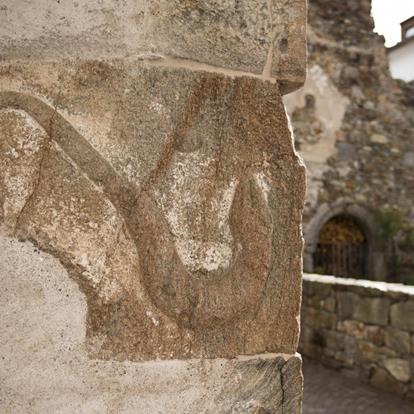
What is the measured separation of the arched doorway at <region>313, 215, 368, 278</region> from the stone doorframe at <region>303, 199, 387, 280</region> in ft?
0.36

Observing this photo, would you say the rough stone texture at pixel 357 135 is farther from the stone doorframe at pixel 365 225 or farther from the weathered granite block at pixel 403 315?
the weathered granite block at pixel 403 315

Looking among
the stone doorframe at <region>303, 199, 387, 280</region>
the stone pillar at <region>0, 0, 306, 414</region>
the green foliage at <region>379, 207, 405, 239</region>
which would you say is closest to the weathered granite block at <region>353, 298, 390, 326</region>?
the stone pillar at <region>0, 0, 306, 414</region>

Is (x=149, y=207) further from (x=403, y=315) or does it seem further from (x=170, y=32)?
(x=403, y=315)

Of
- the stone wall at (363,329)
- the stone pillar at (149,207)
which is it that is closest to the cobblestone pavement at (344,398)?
the stone wall at (363,329)

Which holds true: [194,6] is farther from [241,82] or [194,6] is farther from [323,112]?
[323,112]

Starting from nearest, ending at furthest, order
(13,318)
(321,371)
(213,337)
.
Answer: (13,318) → (213,337) → (321,371)

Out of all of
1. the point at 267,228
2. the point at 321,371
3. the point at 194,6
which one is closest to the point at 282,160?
the point at 267,228

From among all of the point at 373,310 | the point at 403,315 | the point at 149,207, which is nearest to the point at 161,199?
the point at 149,207

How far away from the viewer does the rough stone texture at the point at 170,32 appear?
0.86 meters

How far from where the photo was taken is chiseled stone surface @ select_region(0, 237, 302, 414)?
2.66ft

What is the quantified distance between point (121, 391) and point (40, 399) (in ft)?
0.44

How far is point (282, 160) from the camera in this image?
3.18ft

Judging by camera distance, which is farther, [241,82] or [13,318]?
[241,82]

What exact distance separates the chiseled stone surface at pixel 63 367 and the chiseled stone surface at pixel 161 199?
2 centimetres
